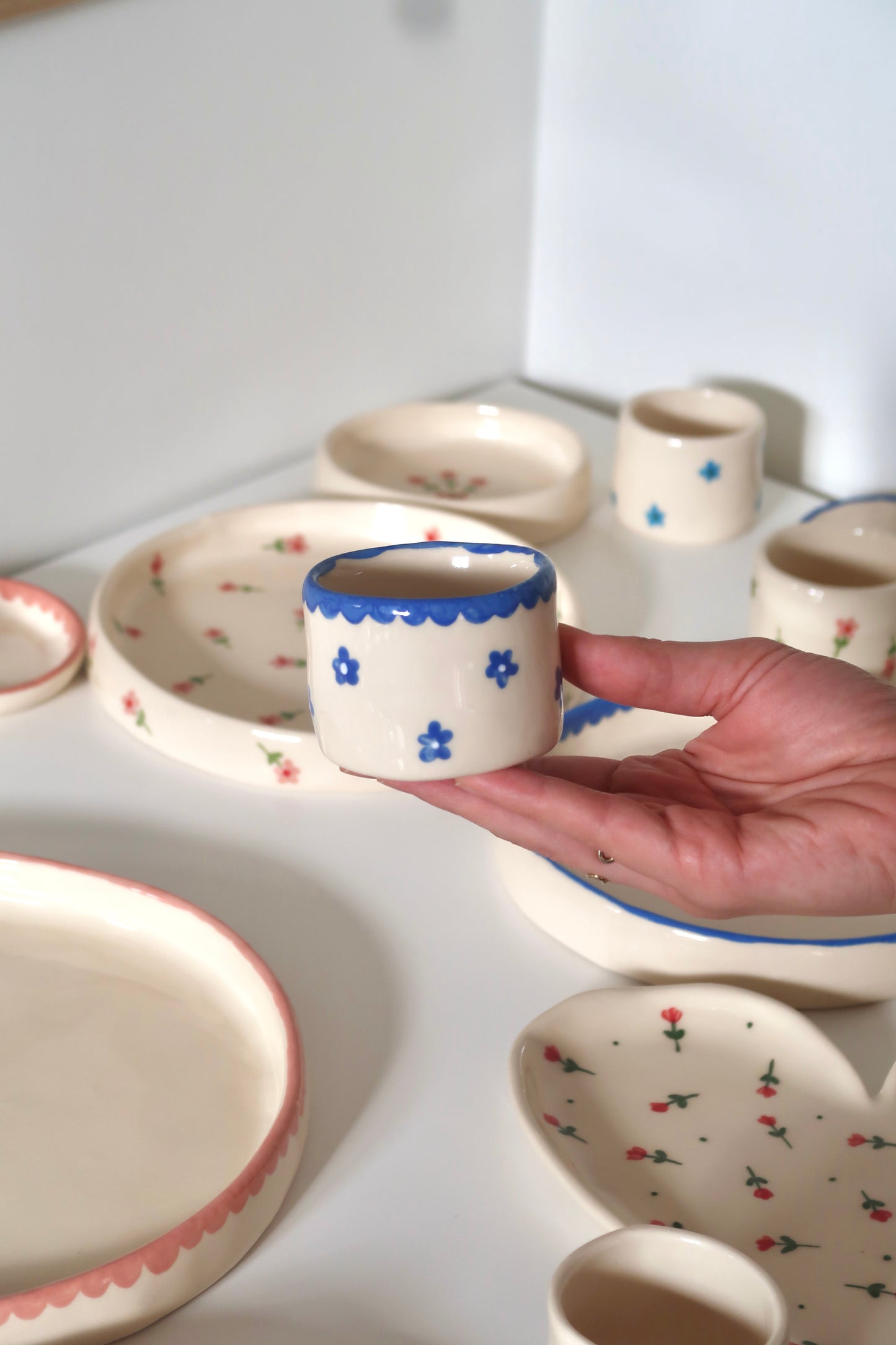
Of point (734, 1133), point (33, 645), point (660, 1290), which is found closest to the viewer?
point (660, 1290)

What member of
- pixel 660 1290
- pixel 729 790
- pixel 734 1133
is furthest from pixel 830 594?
pixel 660 1290

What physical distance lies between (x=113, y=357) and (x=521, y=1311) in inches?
29.9

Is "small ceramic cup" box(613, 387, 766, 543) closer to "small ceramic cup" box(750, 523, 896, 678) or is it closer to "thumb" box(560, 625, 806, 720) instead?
"small ceramic cup" box(750, 523, 896, 678)

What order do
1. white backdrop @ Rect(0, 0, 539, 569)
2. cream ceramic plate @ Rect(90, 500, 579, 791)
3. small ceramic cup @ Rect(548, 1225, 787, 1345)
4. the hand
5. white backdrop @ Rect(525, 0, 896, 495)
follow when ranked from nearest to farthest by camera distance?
1. small ceramic cup @ Rect(548, 1225, 787, 1345)
2. the hand
3. cream ceramic plate @ Rect(90, 500, 579, 791)
4. white backdrop @ Rect(0, 0, 539, 569)
5. white backdrop @ Rect(525, 0, 896, 495)

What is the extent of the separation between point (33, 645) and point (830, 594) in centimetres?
53

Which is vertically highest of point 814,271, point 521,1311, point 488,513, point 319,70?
point 319,70

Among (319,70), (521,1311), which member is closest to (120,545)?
(319,70)

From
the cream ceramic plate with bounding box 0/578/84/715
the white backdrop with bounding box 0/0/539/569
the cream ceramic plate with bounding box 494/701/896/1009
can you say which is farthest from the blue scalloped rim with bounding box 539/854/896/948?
the white backdrop with bounding box 0/0/539/569

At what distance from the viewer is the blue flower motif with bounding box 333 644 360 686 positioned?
50cm

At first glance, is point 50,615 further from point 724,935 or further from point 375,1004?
point 724,935

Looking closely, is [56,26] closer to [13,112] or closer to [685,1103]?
[13,112]

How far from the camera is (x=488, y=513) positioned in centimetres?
100

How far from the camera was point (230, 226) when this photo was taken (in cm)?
104

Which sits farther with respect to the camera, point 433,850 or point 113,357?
point 113,357
